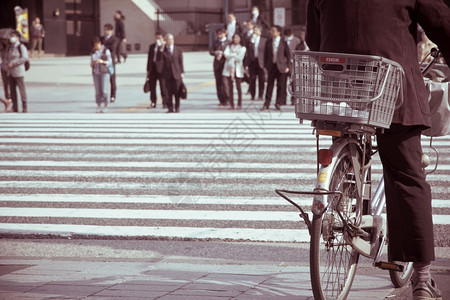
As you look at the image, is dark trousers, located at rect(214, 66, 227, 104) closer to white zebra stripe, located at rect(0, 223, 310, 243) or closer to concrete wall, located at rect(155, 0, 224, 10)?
white zebra stripe, located at rect(0, 223, 310, 243)

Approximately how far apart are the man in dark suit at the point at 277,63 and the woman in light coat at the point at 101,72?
3896 mm

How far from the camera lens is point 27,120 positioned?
16.7 metres

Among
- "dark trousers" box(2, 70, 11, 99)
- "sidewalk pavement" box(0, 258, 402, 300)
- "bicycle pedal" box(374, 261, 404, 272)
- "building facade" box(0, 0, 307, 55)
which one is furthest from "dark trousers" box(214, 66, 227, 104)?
"building facade" box(0, 0, 307, 55)

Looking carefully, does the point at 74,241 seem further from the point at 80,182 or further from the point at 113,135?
the point at 113,135

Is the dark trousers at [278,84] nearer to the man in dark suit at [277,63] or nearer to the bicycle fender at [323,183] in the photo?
the man in dark suit at [277,63]

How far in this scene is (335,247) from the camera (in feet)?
13.4

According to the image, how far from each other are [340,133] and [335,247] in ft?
2.04

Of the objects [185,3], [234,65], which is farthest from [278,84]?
[185,3]

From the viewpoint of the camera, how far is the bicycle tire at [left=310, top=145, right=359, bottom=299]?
371cm

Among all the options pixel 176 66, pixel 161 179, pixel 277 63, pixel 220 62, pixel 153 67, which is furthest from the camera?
pixel 220 62

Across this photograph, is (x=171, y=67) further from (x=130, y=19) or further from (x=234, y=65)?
(x=130, y=19)

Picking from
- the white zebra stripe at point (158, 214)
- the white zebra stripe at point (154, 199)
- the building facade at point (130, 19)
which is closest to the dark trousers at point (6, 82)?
the white zebra stripe at point (154, 199)

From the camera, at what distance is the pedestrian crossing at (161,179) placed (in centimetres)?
675

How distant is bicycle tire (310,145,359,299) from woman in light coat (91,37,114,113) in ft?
49.7
